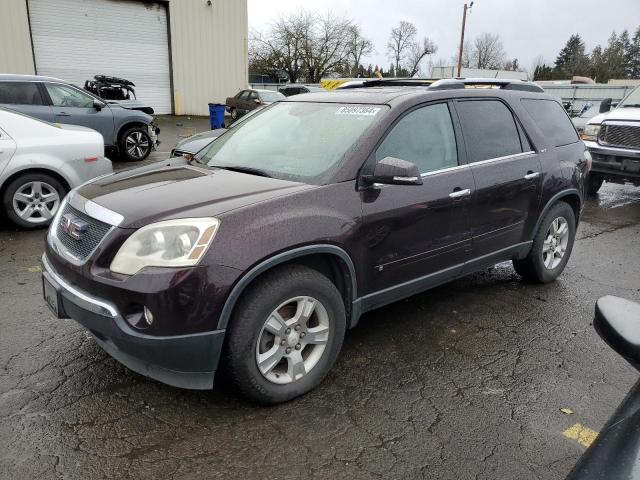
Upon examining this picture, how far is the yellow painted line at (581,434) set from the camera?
2771mm

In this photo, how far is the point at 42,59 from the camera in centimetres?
1936

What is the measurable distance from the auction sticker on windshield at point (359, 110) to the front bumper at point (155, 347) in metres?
1.77

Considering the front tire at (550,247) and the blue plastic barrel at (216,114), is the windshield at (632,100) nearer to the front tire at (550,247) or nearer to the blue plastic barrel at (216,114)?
the front tire at (550,247)

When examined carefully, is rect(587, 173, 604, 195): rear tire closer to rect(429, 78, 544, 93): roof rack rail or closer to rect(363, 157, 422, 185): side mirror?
rect(429, 78, 544, 93): roof rack rail

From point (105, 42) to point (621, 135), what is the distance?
18835 millimetres

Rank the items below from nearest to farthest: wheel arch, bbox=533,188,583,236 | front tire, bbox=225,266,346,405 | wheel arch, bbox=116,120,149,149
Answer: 1. front tire, bbox=225,266,346,405
2. wheel arch, bbox=533,188,583,236
3. wheel arch, bbox=116,120,149,149

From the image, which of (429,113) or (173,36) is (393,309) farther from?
(173,36)

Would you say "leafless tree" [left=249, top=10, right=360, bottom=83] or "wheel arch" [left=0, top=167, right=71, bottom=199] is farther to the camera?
"leafless tree" [left=249, top=10, right=360, bottom=83]

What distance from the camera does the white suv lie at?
8617mm

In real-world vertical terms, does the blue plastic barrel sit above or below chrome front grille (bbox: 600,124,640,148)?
below

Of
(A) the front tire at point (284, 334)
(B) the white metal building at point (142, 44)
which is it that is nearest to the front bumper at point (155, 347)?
(A) the front tire at point (284, 334)

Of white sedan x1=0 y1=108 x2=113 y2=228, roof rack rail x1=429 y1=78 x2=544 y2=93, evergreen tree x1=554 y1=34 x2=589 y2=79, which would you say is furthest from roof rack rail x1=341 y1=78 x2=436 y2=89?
evergreen tree x1=554 y1=34 x2=589 y2=79

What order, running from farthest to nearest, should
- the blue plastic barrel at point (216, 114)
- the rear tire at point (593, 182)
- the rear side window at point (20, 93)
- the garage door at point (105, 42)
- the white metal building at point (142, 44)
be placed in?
the garage door at point (105, 42), the white metal building at point (142, 44), the blue plastic barrel at point (216, 114), the rear tire at point (593, 182), the rear side window at point (20, 93)

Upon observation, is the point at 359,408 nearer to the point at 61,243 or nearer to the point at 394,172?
the point at 394,172
